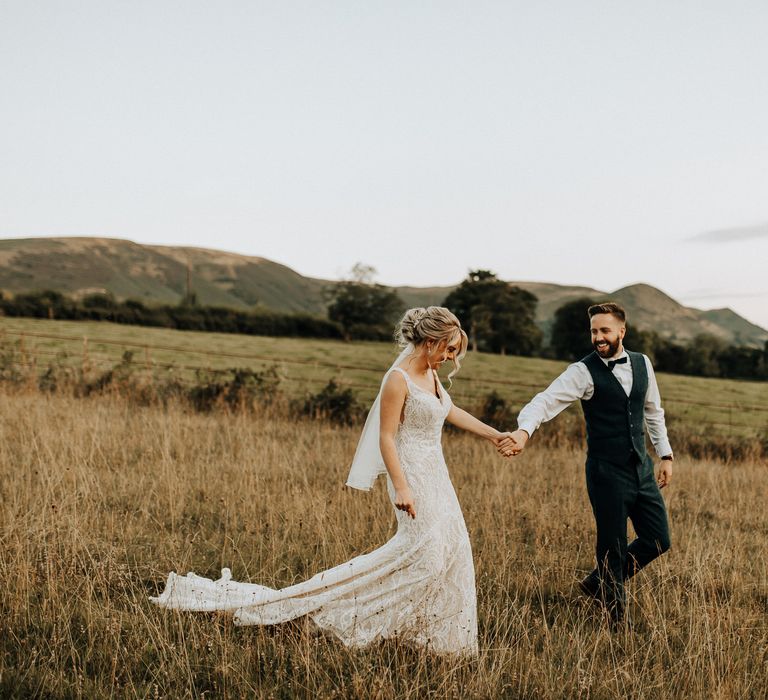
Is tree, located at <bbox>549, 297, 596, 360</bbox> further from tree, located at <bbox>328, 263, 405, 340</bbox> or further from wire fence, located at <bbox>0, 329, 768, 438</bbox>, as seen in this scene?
wire fence, located at <bbox>0, 329, 768, 438</bbox>

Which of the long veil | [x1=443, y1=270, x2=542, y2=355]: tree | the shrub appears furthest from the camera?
[x1=443, y1=270, x2=542, y2=355]: tree

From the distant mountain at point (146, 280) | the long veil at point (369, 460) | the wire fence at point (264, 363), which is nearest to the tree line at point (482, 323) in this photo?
the wire fence at point (264, 363)

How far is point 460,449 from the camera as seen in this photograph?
34.6 ft

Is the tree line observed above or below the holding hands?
above

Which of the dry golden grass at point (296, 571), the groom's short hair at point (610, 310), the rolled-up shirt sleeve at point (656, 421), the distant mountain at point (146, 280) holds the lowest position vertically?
the dry golden grass at point (296, 571)

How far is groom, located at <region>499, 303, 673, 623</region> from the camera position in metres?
4.20

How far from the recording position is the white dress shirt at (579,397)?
430 cm

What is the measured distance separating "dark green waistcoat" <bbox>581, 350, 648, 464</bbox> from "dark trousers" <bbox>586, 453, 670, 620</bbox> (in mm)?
70

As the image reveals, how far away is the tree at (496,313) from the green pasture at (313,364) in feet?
35.0

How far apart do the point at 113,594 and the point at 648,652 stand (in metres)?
3.32

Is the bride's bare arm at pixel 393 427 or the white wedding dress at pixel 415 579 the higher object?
the bride's bare arm at pixel 393 427

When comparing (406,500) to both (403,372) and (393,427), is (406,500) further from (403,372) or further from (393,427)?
(403,372)

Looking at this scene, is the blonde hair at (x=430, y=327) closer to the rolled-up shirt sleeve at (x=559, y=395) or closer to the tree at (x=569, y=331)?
the rolled-up shirt sleeve at (x=559, y=395)

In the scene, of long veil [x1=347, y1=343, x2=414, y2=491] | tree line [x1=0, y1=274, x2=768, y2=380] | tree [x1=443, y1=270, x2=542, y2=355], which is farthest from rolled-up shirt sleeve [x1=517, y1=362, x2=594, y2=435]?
tree [x1=443, y1=270, x2=542, y2=355]
